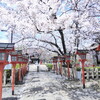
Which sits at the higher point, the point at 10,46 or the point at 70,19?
the point at 70,19

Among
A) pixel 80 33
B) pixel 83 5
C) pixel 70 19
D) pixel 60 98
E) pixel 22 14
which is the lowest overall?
pixel 60 98

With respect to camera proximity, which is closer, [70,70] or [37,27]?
[37,27]

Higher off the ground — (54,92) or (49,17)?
(49,17)

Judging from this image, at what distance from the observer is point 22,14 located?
10.1m

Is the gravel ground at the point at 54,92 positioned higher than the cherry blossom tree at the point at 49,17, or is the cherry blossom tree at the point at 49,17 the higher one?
the cherry blossom tree at the point at 49,17

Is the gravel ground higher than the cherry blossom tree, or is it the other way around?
the cherry blossom tree

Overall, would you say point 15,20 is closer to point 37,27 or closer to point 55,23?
point 37,27

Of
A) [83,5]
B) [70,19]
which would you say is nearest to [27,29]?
[70,19]

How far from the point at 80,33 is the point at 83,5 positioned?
2543mm

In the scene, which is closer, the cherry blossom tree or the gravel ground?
the gravel ground

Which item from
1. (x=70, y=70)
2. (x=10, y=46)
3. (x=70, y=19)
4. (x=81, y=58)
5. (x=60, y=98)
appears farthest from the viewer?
(x=70, y=70)

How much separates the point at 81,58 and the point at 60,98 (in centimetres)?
353

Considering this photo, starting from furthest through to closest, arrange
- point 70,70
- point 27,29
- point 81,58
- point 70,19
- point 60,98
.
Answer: point 70,70
point 27,29
point 70,19
point 81,58
point 60,98

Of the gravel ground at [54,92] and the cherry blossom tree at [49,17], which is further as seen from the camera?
the cherry blossom tree at [49,17]
